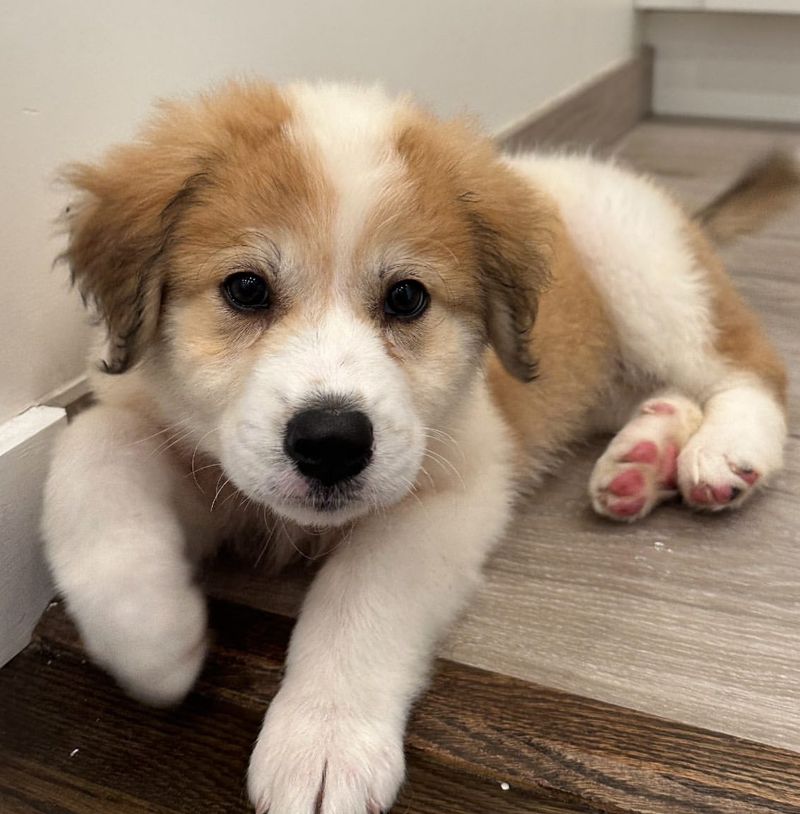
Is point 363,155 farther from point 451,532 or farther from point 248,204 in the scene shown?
point 451,532

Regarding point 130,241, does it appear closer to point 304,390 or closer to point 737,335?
point 304,390

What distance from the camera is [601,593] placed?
160 cm

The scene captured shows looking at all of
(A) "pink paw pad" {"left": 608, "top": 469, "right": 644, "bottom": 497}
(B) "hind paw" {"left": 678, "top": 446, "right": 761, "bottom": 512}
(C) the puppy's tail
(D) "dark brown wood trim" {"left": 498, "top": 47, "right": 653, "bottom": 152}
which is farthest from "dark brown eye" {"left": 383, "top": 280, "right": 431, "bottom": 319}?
(D) "dark brown wood trim" {"left": 498, "top": 47, "right": 653, "bottom": 152}

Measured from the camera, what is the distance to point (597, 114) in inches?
159

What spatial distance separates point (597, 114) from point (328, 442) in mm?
3274

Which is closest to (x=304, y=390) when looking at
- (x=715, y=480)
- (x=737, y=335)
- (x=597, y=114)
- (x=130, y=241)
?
(x=130, y=241)

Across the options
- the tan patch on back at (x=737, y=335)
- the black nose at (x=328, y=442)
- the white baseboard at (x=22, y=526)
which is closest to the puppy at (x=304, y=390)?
the black nose at (x=328, y=442)

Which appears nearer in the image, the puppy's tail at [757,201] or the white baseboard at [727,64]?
the puppy's tail at [757,201]

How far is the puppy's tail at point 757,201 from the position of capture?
8.67ft

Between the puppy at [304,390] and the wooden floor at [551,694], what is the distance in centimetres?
7

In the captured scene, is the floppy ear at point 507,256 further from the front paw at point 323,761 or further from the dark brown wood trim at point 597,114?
the dark brown wood trim at point 597,114

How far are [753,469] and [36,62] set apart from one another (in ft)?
4.87

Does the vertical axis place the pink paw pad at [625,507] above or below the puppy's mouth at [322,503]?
below

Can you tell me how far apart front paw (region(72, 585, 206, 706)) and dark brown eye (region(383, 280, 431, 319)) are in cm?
49
